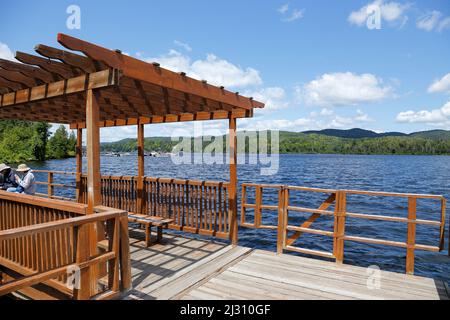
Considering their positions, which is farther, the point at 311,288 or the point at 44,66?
the point at 311,288

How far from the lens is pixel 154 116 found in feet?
22.1

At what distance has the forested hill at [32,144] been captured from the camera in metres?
47.4

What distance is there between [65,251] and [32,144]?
60443 millimetres

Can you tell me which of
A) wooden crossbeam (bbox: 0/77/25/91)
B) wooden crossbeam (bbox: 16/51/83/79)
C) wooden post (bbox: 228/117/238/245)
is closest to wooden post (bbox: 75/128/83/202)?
wooden crossbeam (bbox: 0/77/25/91)

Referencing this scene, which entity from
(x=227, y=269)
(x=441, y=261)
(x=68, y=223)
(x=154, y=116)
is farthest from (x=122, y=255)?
(x=441, y=261)

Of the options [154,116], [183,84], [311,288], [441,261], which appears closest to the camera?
[311,288]

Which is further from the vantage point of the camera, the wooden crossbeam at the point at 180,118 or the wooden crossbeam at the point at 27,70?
the wooden crossbeam at the point at 180,118

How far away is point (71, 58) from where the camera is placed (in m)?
2.93

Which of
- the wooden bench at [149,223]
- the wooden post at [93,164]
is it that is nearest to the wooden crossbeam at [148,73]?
the wooden post at [93,164]

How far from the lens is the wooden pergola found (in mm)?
3074

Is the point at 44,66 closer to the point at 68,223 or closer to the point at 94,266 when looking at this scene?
the point at 68,223

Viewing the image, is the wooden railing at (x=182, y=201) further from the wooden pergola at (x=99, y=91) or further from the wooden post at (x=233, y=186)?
the wooden pergola at (x=99, y=91)

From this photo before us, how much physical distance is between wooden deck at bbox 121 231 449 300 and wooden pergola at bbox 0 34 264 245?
3.72 feet
